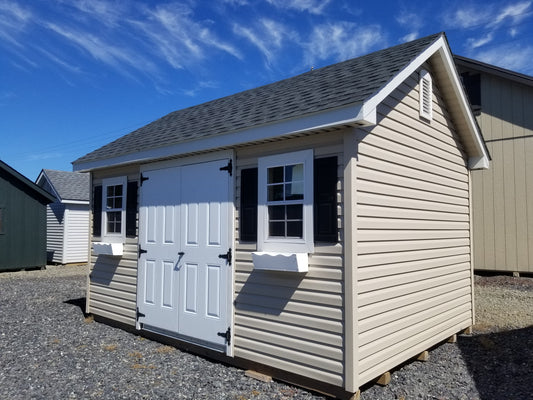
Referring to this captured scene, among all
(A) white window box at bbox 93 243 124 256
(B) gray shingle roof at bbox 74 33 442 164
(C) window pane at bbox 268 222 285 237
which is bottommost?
(A) white window box at bbox 93 243 124 256

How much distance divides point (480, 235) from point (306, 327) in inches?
362

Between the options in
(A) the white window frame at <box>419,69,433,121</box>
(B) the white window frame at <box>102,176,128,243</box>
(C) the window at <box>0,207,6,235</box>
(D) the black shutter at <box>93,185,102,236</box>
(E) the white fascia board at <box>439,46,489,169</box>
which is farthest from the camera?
(C) the window at <box>0,207,6,235</box>

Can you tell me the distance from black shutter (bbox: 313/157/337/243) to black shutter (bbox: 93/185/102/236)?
178 inches

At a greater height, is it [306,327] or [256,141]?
[256,141]

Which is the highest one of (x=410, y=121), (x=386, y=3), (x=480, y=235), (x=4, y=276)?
(x=386, y=3)

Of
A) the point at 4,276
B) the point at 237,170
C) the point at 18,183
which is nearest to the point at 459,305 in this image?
the point at 237,170

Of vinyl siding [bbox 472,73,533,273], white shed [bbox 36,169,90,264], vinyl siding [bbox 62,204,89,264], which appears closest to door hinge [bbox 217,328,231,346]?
vinyl siding [bbox 472,73,533,273]

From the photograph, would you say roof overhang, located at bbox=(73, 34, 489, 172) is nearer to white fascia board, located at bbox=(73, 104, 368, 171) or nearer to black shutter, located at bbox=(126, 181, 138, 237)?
white fascia board, located at bbox=(73, 104, 368, 171)

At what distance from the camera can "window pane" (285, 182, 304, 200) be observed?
15.0 ft

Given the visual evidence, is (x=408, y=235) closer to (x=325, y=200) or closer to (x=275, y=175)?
(x=325, y=200)

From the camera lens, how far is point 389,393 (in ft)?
14.3

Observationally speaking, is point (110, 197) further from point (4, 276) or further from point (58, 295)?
point (4, 276)

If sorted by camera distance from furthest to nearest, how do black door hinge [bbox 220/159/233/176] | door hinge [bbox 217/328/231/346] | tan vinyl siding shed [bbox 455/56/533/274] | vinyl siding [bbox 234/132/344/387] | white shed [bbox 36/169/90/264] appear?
1. white shed [bbox 36/169/90/264]
2. tan vinyl siding shed [bbox 455/56/533/274]
3. black door hinge [bbox 220/159/233/176]
4. door hinge [bbox 217/328/231/346]
5. vinyl siding [bbox 234/132/344/387]

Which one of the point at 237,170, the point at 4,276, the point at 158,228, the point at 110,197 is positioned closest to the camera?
the point at 237,170
